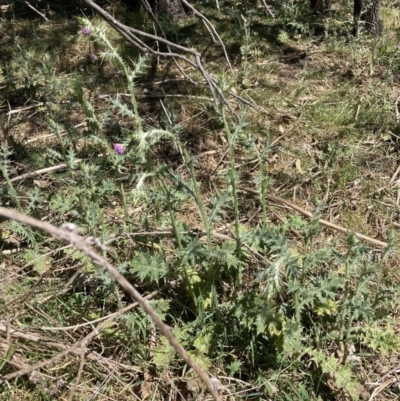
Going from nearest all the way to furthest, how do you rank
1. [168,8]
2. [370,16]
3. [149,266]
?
[149,266]
[370,16]
[168,8]

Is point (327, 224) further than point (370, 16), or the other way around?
point (370, 16)

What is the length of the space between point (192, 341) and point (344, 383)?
67 centimetres

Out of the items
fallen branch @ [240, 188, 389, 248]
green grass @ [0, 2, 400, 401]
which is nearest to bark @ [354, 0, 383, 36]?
green grass @ [0, 2, 400, 401]

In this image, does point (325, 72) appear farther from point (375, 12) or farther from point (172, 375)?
point (172, 375)

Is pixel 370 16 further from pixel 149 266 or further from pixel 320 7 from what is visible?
pixel 149 266

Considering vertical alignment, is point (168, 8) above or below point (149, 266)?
above

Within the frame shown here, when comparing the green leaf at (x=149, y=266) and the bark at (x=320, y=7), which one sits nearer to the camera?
the green leaf at (x=149, y=266)

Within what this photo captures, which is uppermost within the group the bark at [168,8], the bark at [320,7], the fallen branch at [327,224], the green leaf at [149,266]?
the bark at [320,7]

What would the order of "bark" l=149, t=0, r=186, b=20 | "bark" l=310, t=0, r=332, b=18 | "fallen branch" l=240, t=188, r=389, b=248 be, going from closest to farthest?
"fallen branch" l=240, t=188, r=389, b=248 < "bark" l=310, t=0, r=332, b=18 < "bark" l=149, t=0, r=186, b=20

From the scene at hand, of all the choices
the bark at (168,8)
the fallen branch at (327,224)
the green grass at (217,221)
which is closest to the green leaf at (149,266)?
the green grass at (217,221)

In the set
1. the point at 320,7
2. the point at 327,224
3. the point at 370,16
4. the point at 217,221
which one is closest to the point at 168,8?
the point at 320,7

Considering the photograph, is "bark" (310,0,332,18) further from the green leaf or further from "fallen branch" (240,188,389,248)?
the green leaf

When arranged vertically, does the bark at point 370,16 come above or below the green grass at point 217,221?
above

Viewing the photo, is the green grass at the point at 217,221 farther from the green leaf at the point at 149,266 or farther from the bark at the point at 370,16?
the bark at the point at 370,16
